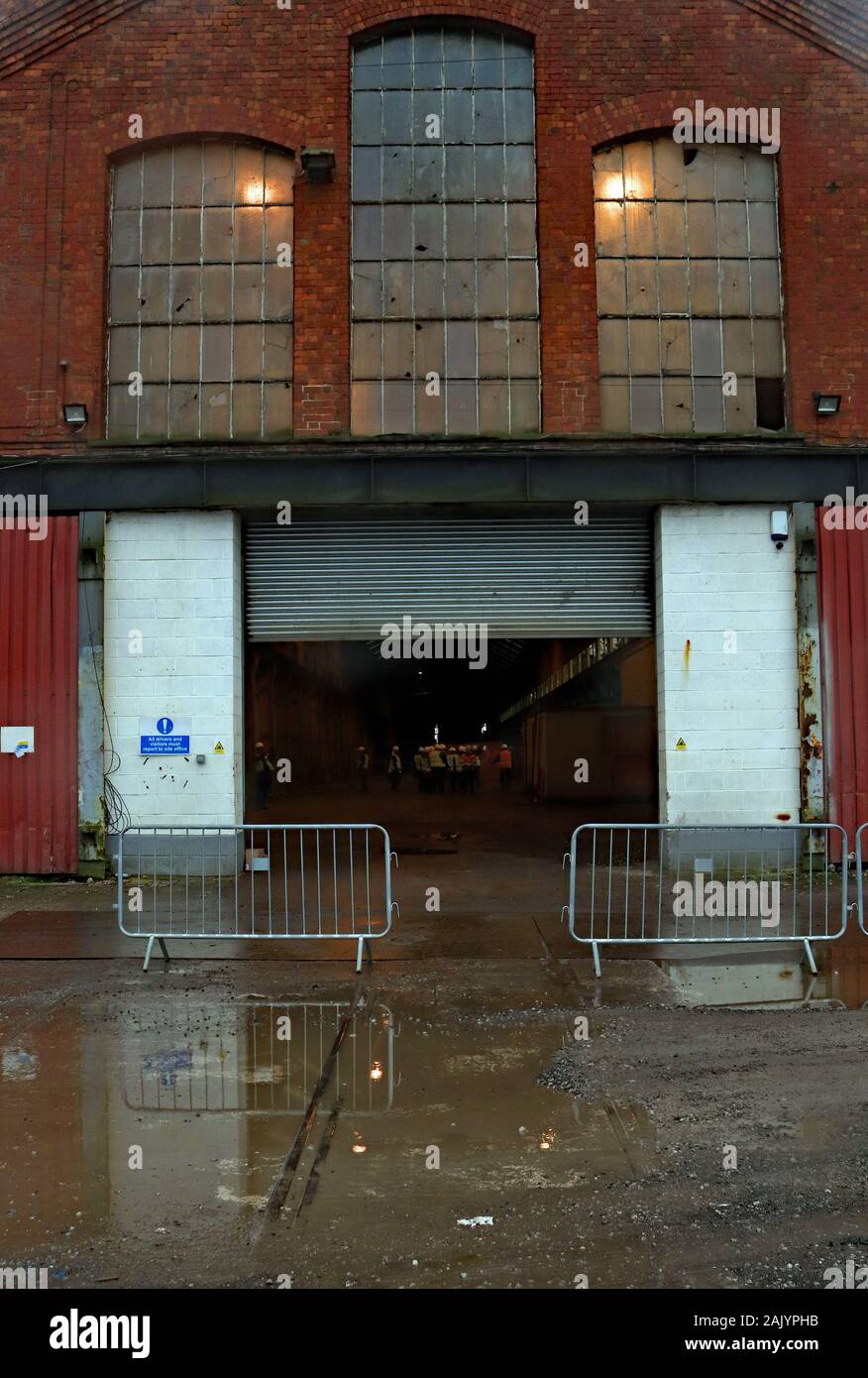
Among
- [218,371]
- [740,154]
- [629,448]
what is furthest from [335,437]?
[740,154]

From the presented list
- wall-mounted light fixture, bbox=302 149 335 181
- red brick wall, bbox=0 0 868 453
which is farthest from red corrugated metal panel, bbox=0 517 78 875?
wall-mounted light fixture, bbox=302 149 335 181

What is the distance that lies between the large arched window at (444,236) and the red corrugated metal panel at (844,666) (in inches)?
163

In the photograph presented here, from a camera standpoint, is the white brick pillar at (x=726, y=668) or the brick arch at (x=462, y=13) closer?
the white brick pillar at (x=726, y=668)

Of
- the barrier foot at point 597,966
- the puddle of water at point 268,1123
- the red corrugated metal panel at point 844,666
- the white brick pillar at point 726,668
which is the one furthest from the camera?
the white brick pillar at point 726,668

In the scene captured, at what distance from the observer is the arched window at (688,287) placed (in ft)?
43.4

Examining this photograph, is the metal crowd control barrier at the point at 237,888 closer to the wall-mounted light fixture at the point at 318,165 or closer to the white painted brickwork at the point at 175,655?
the white painted brickwork at the point at 175,655

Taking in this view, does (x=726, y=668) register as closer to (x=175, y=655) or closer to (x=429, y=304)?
(x=429, y=304)

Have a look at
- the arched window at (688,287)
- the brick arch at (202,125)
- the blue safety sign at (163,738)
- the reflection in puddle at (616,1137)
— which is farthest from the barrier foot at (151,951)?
the brick arch at (202,125)

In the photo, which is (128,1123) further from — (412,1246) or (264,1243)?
(412,1246)

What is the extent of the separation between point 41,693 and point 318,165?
24.2 feet

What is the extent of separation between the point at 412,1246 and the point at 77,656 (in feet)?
33.6

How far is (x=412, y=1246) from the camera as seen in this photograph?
3736 millimetres

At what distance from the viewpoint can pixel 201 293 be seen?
1337 cm

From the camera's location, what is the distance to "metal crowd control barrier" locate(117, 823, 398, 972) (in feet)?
29.7
